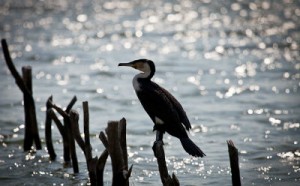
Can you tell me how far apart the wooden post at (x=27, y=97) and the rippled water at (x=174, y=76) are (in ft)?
1.21

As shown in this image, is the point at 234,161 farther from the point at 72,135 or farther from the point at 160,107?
the point at 72,135

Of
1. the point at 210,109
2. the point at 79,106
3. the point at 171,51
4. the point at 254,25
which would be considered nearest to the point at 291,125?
the point at 210,109

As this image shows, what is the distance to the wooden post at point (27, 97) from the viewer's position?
29.9 feet

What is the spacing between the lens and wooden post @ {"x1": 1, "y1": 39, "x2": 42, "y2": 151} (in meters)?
9.10

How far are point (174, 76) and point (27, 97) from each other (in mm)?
8029

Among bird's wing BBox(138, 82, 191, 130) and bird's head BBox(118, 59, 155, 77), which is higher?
bird's head BBox(118, 59, 155, 77)

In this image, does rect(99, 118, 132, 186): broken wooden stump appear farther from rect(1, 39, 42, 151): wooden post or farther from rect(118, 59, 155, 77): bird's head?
rect(1, 39, 42, 151): wooden post

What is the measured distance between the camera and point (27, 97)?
934 centimetres

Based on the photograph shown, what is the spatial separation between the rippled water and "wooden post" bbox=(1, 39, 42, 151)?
370 millimetres

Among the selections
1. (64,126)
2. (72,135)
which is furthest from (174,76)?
(72,135)

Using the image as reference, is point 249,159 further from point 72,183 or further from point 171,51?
point 171,51

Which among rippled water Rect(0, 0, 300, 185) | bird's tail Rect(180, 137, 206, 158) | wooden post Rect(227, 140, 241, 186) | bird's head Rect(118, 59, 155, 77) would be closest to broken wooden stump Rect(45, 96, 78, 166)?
rippled water Rect(0, 0, 300, 185)

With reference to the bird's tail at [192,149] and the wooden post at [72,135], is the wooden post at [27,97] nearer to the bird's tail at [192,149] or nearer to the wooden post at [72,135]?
the wooden post at [72,135]

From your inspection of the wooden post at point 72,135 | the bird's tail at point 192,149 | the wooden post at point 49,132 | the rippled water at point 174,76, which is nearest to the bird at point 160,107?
the bird's tail at point 192,149
